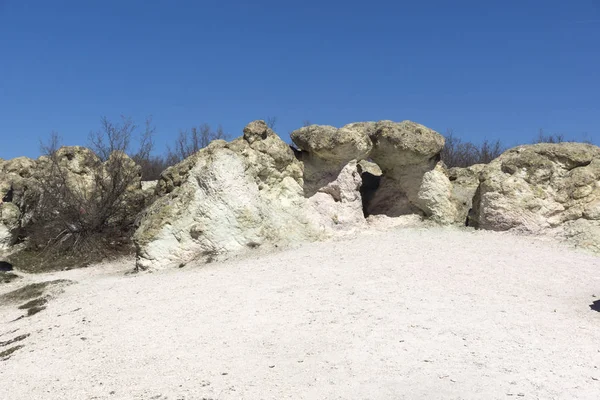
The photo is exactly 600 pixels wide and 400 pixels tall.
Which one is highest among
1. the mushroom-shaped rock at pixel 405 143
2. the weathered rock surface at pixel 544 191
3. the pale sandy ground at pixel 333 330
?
the mushroom-shaped rock at pixel 405 143

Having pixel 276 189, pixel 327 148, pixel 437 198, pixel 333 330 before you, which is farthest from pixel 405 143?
pixel 333 330

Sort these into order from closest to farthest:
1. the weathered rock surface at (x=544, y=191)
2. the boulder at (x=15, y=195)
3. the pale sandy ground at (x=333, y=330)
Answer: the pale sandy ground at (x=333, y=330) → the weathered rock surface at (x=544, y=191) → the boulder at (x=15, y=195)

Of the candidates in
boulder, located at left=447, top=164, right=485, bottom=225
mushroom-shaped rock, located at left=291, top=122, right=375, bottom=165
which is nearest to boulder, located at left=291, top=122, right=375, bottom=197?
mushroom-shaped rock, located at left=291, top=122, right=375, bottom=165

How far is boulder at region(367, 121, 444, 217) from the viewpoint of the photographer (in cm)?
1001

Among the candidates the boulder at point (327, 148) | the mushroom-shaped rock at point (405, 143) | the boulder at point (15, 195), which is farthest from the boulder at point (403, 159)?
the boulder at point (15, 195)

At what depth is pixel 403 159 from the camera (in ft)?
33.7

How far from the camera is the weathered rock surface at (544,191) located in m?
9.20

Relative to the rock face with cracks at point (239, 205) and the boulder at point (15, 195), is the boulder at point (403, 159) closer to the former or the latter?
the rock face with cracks at point (239, 205)

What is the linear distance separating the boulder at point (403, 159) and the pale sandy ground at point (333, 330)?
2.15 metres

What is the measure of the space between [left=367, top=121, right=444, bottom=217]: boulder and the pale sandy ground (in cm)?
215

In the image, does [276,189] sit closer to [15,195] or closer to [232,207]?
[232,207]

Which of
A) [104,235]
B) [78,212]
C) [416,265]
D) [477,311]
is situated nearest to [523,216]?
[416,265]

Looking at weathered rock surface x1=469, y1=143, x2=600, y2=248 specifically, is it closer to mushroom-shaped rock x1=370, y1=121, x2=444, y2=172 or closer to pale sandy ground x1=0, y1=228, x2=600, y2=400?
pale sandy ground x1=0, y1=228, x2=600, y2=400

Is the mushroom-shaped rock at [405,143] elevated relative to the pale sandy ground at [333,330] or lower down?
elevated
